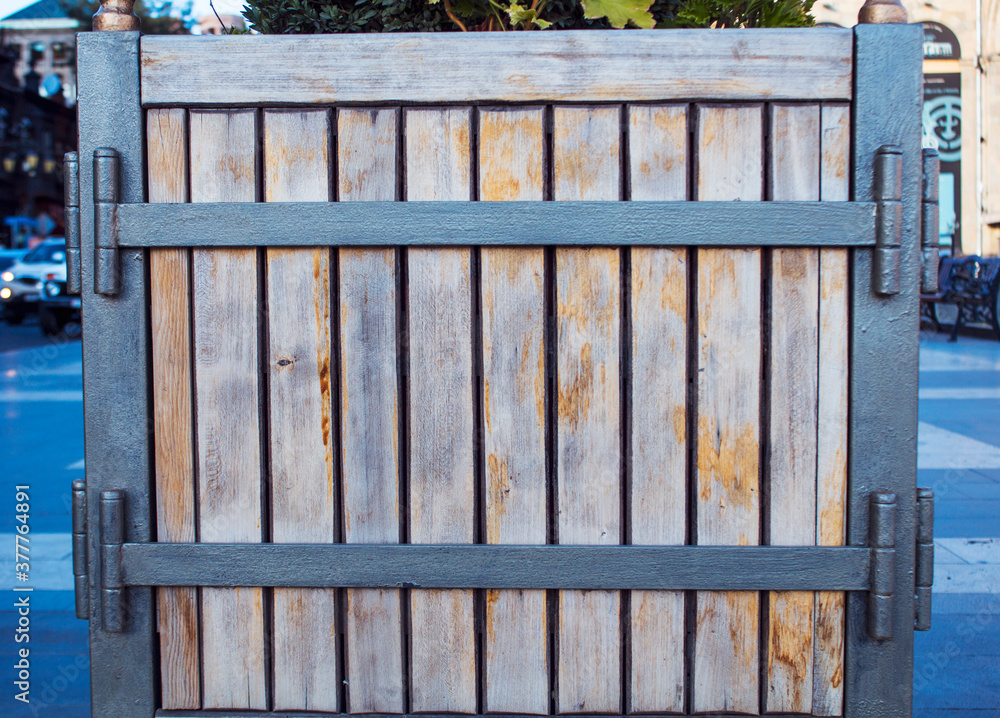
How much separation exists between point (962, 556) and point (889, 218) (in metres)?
3.01

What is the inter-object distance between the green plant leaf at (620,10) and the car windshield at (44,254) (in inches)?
775

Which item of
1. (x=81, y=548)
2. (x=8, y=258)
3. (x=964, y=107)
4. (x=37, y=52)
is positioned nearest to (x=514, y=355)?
(x=81, y=548)

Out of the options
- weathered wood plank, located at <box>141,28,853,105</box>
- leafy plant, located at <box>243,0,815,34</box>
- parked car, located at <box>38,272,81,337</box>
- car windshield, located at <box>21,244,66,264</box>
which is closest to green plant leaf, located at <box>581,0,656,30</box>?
leafy plant, located at <box>243,0,815,34</box>

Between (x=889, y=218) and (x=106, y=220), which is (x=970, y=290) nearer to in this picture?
(x=889, y=218)

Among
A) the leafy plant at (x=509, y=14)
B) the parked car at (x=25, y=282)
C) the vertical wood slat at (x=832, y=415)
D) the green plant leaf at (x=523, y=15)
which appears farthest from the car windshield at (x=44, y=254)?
the vertical wood slat at (x=832, y=415)

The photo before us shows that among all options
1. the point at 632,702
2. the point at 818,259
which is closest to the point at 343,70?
the point at 818,259

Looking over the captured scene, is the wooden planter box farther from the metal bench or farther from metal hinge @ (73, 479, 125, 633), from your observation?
the metal bench

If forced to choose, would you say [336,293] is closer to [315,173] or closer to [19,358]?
[315,173]

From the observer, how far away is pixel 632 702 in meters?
1.69

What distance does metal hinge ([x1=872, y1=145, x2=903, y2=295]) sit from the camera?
5.15 feet

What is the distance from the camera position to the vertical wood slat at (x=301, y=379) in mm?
1650

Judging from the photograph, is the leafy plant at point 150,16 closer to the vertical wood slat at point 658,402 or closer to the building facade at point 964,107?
the vertical wood slat at point 658,402

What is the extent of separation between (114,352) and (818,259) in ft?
4.74

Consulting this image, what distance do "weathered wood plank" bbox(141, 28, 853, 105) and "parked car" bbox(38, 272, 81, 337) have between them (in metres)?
16.1
